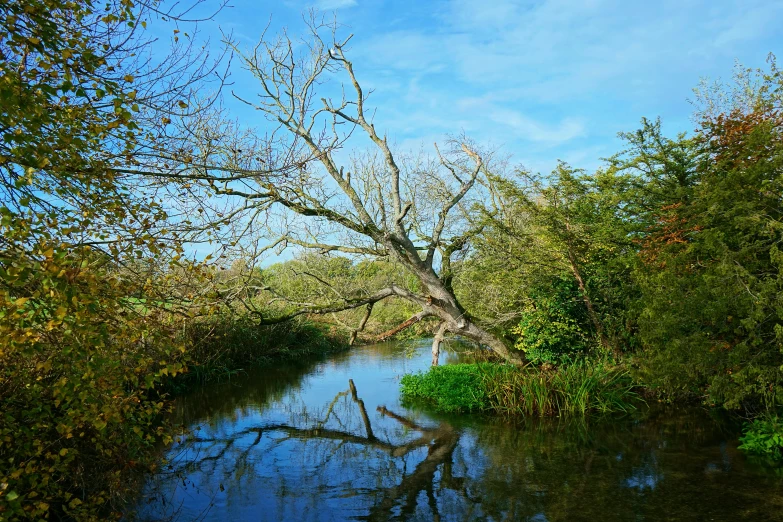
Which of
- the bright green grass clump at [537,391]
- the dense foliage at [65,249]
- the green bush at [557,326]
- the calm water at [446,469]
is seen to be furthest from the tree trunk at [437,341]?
the dense foliage at [65,249]

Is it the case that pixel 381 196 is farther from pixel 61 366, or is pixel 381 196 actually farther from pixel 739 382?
pixel 61 366

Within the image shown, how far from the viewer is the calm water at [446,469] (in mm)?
6930

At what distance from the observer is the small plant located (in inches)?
341

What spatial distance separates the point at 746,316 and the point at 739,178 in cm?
214

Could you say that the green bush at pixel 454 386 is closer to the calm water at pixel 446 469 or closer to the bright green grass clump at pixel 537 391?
the bright green grass clump at pixel 537 391

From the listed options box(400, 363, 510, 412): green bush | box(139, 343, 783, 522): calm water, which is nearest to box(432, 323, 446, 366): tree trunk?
box(400, 363, 510, 412): green bush

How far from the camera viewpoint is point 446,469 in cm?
853

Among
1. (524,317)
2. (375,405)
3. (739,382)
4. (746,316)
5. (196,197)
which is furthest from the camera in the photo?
(524,317)

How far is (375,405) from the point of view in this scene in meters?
13.2

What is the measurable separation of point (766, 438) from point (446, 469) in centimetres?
506

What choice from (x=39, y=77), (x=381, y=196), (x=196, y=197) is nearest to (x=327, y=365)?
(x=381, y=196)

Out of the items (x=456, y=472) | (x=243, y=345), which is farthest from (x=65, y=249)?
(x=243, y=345)

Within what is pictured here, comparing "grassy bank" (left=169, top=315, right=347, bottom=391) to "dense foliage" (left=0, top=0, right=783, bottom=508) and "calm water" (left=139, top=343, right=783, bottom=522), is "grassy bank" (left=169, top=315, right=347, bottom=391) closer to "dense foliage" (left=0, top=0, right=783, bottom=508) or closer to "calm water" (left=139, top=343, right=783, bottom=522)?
"dense foliage" (left=0, top=0, right=783, bottom=508)

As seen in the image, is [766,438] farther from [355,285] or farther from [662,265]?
[355,285]
